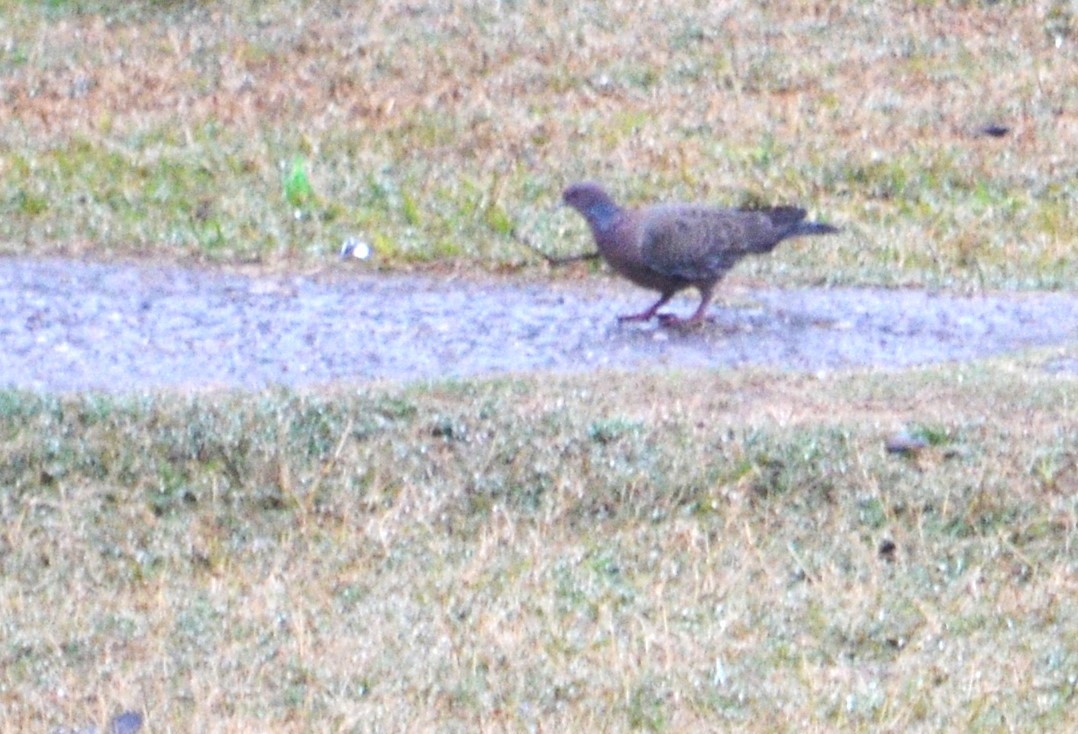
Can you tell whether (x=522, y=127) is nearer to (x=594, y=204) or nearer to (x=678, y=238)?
(x=594, y=204)

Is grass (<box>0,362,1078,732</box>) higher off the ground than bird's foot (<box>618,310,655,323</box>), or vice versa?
grass (<box>0,362,1078,732</box>)

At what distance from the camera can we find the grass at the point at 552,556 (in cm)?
468

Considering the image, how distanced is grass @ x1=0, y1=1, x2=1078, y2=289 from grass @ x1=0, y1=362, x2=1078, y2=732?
9.07 ft

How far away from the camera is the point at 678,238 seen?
780 cm

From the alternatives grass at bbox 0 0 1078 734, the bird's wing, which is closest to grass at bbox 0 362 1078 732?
grass at bbox 0 0 1078 734

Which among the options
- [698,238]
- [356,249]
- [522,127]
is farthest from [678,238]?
[522,127]

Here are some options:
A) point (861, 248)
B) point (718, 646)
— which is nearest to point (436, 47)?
point (861, 248)

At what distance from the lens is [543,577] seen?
17.9ft

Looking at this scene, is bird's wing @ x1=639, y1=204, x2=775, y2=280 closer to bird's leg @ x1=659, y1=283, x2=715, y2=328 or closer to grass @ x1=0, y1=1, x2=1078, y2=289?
bird's leg @ x1=659, y1=283, x2=715, y2=328

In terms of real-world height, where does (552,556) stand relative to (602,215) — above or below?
below

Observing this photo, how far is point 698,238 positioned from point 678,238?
92 millimetres

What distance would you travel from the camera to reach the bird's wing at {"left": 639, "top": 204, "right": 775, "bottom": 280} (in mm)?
7816

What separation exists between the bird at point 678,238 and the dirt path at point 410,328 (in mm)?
195

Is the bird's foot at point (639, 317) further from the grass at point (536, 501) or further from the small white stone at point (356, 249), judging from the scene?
the small white stone at point (356, 249)
